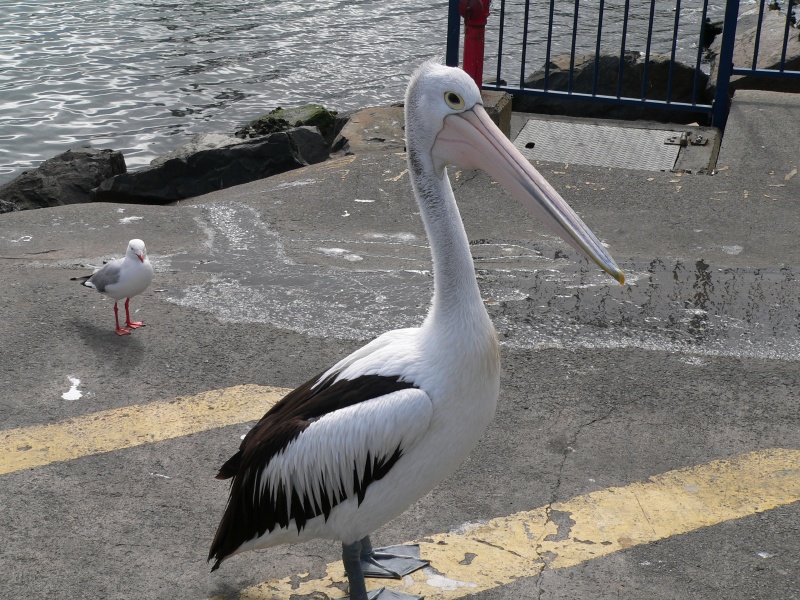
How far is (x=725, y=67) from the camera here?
7066 mm

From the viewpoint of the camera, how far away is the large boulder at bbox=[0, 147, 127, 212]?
26.9 feet

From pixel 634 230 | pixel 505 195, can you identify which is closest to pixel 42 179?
pixel 505 195

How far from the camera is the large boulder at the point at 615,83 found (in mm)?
9094

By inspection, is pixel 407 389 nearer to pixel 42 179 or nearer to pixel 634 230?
pixel 634 230

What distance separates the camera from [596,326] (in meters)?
4.50

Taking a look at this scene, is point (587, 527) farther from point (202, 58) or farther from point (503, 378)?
point (202, 58)

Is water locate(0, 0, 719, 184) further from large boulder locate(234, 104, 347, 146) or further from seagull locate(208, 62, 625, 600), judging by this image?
seagull locate(208, 62, 625, 600)

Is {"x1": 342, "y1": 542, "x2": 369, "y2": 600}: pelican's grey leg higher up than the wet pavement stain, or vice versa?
{"x1": 342, "y1": 542, "x2": 369, "y2": 600}: pelican's grey leg

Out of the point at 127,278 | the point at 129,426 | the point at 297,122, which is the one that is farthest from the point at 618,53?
the point at 129,426

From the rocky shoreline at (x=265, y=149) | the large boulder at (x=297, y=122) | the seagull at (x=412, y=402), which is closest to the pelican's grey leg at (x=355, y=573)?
the seagull at (x=412, y=402)

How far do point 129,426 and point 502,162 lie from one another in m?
1.99

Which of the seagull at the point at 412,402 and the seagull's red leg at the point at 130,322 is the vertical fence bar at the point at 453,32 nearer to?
the seagull's red leg at the point at 130,322

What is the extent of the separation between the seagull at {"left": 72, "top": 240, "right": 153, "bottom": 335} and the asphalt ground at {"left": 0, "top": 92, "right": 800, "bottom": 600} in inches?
5.6

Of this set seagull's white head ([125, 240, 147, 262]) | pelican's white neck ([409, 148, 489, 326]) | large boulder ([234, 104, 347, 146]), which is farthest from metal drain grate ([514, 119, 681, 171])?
pelican's white neck ([409, 148, 489, 326])
